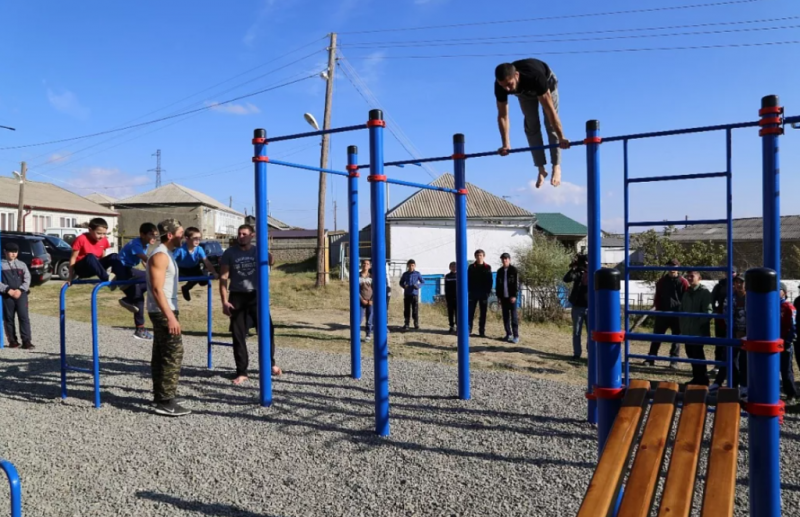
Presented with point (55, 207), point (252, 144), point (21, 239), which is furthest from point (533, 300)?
point (55, 207)

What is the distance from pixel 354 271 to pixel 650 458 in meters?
4.70

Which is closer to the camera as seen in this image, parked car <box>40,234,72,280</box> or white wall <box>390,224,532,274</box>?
parked car <box>40,234,72,280</box>

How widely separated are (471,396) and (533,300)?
983 cm

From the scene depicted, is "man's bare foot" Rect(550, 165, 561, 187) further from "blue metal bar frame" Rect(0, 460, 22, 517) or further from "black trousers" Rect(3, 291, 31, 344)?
"black trousers" Rect(3, 291, 31, 344)

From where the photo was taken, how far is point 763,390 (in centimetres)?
202

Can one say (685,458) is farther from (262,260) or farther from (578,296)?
(578,296)

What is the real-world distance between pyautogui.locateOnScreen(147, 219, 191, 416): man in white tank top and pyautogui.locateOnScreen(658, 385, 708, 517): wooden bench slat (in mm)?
3931

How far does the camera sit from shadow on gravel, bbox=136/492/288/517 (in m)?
3.11

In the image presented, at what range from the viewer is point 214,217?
51406 mm

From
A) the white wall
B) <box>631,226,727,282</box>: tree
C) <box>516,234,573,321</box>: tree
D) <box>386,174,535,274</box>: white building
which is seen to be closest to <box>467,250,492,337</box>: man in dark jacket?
<box>516,234,573,321</box>: tree

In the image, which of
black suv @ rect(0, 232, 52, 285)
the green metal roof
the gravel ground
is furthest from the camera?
the green metal roof

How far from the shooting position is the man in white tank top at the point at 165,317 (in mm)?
4773

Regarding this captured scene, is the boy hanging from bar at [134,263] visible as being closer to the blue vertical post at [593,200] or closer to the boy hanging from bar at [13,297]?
the boy hanging from bar at [13,297]

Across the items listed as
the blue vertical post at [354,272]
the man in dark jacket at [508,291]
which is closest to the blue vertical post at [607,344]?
the blue vertical post at [354,272]
